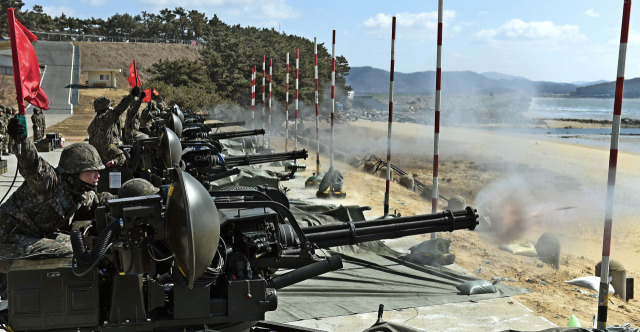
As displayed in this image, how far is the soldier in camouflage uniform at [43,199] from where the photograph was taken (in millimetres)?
5262

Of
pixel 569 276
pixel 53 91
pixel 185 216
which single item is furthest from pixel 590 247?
pixel 53 91

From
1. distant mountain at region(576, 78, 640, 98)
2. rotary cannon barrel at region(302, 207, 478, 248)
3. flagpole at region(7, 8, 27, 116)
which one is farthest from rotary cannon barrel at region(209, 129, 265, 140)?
distant mountain at region(576, 78, 640, 98)

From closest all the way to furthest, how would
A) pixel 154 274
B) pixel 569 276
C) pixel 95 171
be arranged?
pixel 154 274 < pixel 95 171 < pixel 569 276

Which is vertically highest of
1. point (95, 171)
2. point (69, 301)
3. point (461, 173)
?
point (95, 171)

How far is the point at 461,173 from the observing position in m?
25.2

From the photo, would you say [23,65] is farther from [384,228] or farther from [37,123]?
[37,123]

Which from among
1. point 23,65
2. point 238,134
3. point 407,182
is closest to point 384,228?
point 23,65

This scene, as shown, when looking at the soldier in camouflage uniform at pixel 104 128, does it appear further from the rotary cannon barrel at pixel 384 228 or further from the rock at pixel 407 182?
the rock at pixel 407 182

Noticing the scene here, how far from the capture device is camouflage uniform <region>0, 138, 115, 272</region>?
17.3ft

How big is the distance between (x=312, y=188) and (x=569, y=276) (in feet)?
24.5

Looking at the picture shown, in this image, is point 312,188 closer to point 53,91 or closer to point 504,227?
point 504,227

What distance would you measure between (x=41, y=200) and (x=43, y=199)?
0.8 inches

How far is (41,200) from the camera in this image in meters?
5.52

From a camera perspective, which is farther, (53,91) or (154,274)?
(53,91)
